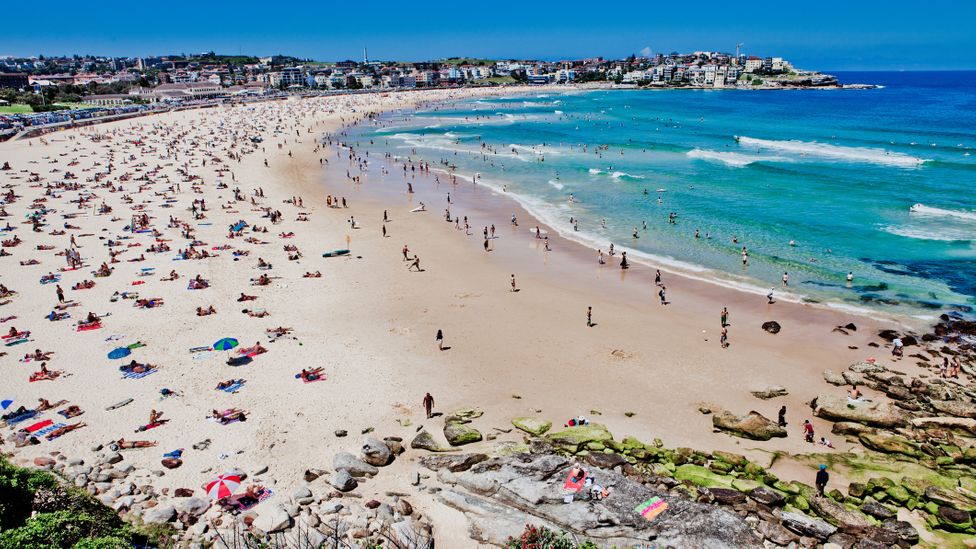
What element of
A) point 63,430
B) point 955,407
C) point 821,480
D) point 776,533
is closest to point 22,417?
point 63,430

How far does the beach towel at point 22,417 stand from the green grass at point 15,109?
334ft

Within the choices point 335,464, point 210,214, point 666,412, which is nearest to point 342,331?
point 335,464

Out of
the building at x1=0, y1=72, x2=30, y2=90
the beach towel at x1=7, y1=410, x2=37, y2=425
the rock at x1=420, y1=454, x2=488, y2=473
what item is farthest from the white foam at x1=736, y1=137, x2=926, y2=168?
the building at x1=0, y1=72, x2=30, y2=90

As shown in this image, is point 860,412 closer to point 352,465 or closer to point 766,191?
point 352,465

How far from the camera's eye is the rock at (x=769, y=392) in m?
17.9

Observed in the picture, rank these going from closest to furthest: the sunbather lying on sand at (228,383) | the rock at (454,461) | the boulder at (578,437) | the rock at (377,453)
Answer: the rock at (454,461)
the rock at (377,453)
the boulder at (578,437)
the sunbather lying on sand at (228,383)

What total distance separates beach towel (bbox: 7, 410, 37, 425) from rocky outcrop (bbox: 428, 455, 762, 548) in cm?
1203

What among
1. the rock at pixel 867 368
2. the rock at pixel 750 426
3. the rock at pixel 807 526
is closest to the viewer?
the rock at pixel 807 526

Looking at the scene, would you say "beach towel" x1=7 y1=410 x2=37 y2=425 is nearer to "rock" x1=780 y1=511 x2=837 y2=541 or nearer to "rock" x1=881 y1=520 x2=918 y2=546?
"rock" x1=780 y1=511 x2=837 y2=541

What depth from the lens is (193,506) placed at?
12.6 metres

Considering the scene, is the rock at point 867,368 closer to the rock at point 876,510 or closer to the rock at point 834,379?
the rock at point 834,379

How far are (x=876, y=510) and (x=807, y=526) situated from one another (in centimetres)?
206

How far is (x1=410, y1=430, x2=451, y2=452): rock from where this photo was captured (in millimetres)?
14961

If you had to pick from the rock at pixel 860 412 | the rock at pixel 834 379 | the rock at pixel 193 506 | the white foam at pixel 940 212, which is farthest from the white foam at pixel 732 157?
the rock at pixel 193 506
